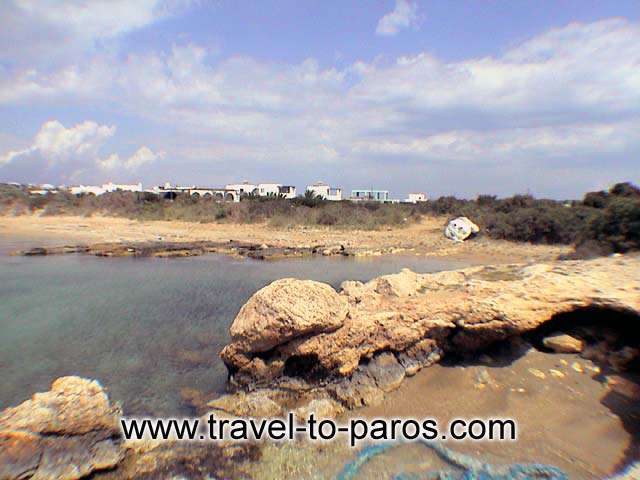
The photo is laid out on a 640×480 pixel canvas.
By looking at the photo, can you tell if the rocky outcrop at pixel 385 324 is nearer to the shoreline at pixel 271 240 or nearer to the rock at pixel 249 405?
the rock at pixel 249 405

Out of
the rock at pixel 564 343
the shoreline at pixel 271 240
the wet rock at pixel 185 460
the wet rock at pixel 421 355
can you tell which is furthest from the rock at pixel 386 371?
the shoreline at pixel 271 240

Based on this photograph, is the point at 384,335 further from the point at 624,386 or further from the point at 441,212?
the point at 441,212

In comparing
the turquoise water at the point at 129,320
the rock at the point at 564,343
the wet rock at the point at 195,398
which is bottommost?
the turquoise water at the point at 129,320

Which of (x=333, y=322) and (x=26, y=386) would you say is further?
(x=26, y=386)

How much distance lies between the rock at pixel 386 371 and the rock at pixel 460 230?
85.5 ft

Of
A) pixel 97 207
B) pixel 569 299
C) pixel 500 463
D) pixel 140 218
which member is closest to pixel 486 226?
pixel 569 299

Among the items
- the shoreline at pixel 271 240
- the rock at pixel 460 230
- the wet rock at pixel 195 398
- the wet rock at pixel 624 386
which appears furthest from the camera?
the rock at pixel 460 230

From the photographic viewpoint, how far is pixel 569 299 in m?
5.73

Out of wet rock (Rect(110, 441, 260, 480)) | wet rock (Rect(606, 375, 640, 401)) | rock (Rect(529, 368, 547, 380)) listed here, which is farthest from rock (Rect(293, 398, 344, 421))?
wet rock (Rect(606, 375, 640, 401))

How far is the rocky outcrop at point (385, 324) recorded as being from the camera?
5719mm

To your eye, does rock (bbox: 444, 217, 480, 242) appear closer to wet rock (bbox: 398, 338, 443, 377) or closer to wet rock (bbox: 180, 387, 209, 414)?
wet rock (bbox: 398, 338, 443, 377)

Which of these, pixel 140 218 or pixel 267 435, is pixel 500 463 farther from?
pixel 140 218

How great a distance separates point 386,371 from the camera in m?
6.03

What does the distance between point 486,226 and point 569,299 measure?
27.1 metres
